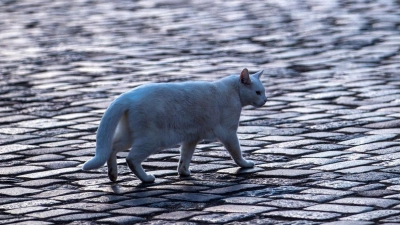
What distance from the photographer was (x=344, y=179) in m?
6.46

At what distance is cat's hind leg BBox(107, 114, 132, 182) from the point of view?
6.52m

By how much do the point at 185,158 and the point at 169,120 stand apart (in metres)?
0.40

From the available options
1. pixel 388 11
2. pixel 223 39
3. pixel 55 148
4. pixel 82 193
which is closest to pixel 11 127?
pixel 55 148

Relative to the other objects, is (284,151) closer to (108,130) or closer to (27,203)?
(108,130)

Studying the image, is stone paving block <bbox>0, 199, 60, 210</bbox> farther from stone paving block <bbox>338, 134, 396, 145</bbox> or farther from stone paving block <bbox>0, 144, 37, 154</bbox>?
stone paving block <bbox>338, 134, 396, 145</bbox>

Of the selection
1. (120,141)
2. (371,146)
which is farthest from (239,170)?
(371,146)

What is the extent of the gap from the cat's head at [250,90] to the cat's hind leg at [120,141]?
102cm

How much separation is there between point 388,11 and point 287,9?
84.8 inches

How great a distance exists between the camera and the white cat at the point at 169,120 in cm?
638

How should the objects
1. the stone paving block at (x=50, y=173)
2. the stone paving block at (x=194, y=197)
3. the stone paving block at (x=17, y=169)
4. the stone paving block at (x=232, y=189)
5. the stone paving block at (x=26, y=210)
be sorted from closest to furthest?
the stone paving block at (x=26, y=210) → the stone paving block at (x=194, y=197) → the stone paving block at (x=232, y=189) → the stone paving block at (x=50, y=173) → the stone paving block at (x=17, y=169)

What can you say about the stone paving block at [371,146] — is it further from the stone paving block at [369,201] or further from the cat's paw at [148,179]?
the cat's paw at [148,179]

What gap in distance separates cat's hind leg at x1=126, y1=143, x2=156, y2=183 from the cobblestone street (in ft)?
0.33

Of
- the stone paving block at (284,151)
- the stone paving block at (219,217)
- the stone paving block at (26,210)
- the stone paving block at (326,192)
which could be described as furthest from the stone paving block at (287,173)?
the stone paving block at (26,210)

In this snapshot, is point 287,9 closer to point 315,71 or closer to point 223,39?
point 223,39
